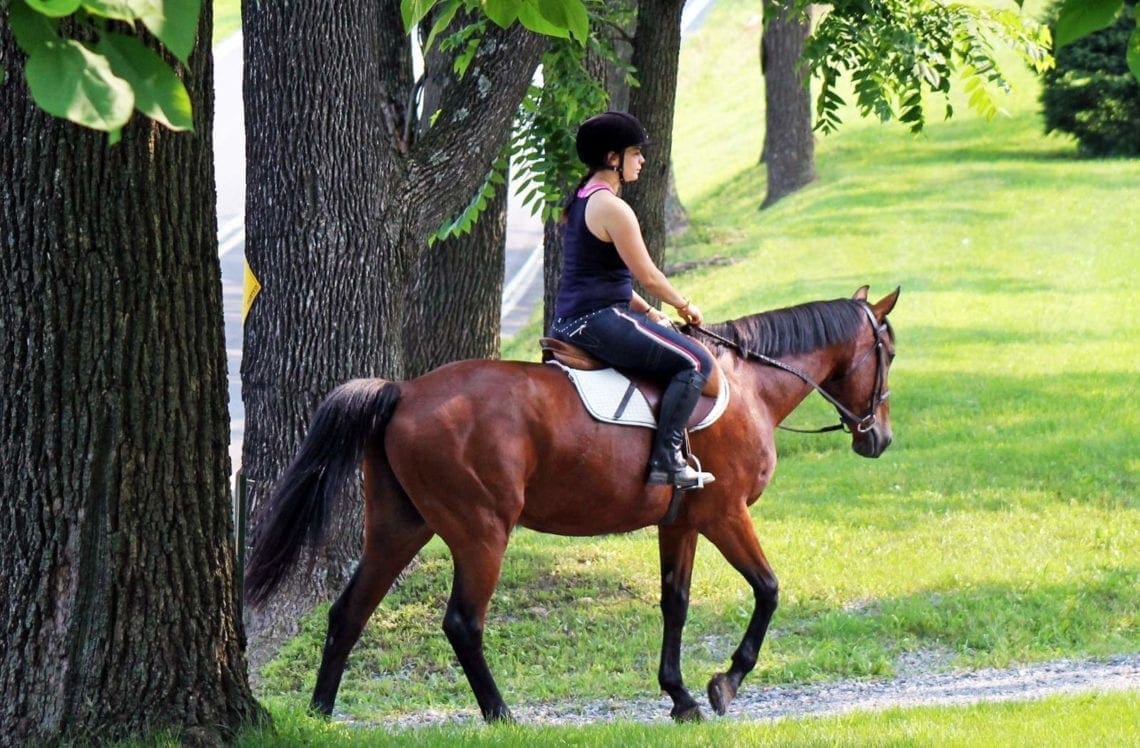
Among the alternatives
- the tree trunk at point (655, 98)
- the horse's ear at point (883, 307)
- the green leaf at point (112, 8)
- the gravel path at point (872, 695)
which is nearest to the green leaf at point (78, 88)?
the green leaf at point (112, 8)

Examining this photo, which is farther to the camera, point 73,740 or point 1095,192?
point 1095,192

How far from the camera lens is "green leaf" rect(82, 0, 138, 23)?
322 centimetres

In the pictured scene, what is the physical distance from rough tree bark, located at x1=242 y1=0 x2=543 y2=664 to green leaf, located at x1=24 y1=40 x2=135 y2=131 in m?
6.00

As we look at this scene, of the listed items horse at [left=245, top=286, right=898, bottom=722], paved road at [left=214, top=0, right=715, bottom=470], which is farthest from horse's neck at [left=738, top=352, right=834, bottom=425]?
paved road at [left=214, top=0, right=715, bottom=470]

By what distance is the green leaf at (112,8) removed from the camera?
322 centimetres

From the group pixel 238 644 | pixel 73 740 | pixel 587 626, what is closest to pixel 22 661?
pixel 73 740

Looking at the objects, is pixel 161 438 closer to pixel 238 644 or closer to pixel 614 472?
pixel 238 644

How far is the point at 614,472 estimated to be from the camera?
7629 millimetres

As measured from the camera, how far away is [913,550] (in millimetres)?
11586

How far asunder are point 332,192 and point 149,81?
5.96 meters

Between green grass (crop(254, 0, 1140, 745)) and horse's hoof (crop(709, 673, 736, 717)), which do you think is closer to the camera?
horse's hoof (crop(709, 673, 736, 717))

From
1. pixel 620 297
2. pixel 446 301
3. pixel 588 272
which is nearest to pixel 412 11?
pixel 588 272

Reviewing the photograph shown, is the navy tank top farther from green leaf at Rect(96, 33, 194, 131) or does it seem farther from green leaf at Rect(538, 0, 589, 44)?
green leaf at Rect(96, 33, 194, 131)

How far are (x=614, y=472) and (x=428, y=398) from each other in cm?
99
